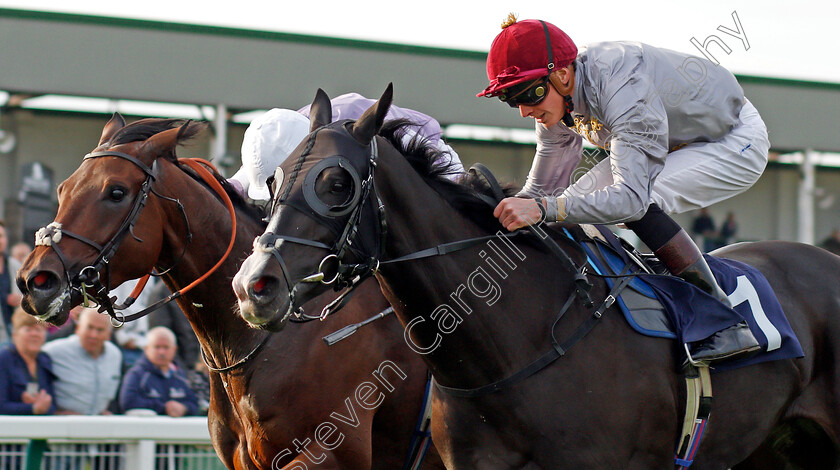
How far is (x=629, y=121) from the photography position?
287cm

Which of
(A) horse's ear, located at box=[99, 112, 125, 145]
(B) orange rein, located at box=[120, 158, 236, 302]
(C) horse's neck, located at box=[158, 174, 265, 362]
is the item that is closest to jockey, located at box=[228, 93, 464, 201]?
(B) orange rein, located at box=[120, 158, 236, 302]

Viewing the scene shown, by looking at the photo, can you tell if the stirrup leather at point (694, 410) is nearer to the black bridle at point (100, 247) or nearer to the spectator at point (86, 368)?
the black bridle at point (100, 247)

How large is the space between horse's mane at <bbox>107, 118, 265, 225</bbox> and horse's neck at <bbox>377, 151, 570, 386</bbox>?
1218 millimetres

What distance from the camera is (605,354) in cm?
283

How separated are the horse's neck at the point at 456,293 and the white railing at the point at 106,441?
179 cm

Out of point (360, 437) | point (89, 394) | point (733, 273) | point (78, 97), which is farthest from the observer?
point (78, 97)

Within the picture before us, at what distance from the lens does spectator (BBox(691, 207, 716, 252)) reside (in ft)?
47.4

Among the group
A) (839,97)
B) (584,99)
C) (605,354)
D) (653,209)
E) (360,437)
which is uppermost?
(584,99)

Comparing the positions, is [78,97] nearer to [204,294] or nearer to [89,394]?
[89,394]

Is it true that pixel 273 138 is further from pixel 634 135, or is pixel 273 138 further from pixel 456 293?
pixel 634 135

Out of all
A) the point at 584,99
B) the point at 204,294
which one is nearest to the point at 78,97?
the point at 204,294

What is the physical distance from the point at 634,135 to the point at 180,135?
1738mm

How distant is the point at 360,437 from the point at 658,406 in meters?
1.18

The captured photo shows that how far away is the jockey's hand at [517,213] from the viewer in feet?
9.12
